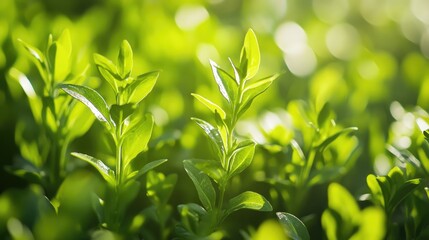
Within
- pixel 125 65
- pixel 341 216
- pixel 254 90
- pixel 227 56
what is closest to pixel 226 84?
pixel 254 90

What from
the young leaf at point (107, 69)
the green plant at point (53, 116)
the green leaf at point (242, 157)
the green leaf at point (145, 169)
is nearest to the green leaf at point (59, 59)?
the green plant at point (53, 116)

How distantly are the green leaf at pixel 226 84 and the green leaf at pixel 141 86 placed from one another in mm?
104

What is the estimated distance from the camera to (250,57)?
105cm

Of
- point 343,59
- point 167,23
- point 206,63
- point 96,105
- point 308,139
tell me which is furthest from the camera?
point 343,59

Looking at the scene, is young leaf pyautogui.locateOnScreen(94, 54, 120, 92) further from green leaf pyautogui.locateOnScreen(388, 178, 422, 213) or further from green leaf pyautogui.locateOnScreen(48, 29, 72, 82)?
green leaf pyautogui.locateOnScreen(388, 178, 422, 213)

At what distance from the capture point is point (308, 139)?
1.28 metres

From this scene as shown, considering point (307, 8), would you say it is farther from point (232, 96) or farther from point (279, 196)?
point (232, 96)

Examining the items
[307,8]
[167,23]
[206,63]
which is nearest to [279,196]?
[206,63]

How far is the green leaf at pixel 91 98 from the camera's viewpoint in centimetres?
99

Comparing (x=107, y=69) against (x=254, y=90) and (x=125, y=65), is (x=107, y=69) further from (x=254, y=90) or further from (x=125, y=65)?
(x=254, y=90)

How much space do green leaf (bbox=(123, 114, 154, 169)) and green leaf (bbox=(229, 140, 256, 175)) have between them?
0.15m

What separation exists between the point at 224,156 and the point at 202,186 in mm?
66

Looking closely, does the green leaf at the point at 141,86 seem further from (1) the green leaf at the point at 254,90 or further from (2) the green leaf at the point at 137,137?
(1) the green leaf at the point at 254,90

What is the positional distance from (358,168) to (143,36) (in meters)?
0.70
